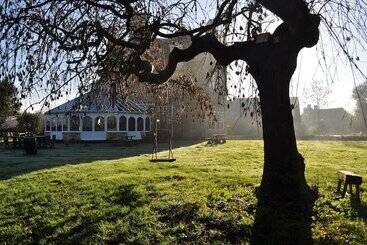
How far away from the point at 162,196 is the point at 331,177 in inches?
264

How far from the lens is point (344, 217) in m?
9.62

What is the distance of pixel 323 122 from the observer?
279 feet

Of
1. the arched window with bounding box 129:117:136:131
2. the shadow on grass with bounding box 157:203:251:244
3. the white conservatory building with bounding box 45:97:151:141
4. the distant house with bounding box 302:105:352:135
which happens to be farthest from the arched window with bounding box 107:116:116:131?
the distant house with bounding box 302:105:352:135

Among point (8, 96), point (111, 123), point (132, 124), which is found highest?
point (8, 96)

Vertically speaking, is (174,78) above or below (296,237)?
above

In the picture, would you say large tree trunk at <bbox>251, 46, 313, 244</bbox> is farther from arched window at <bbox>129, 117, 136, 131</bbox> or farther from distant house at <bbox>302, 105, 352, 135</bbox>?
distant house at <bbox>302, 105, 352, 135</bbox>

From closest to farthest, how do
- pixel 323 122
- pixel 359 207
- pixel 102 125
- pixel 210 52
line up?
pixel 359 207 → pixel 210 52 → pixel 102 125 → pixel 323 122

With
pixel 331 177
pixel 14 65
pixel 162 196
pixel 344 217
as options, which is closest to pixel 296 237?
pixel 344 217

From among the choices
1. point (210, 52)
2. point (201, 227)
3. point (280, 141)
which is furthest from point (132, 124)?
point (201, 227)

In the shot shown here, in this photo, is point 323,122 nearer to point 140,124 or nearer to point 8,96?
point 140,124

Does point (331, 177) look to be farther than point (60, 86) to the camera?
→ Yes

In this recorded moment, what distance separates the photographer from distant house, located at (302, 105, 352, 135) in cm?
7769

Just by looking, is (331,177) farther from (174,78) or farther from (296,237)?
(296,237)

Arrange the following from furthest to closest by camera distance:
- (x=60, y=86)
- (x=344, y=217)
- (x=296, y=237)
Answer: (x=60, y=86) → (x=344, y=217) → (x=296, y=237)
